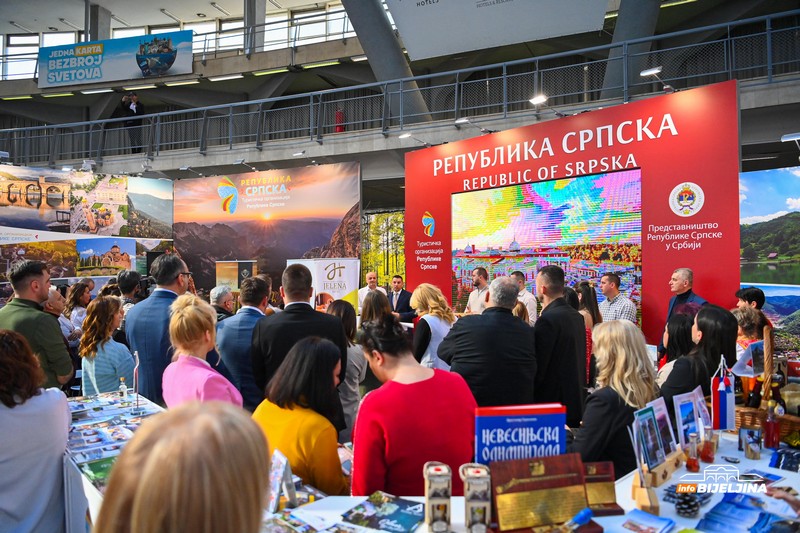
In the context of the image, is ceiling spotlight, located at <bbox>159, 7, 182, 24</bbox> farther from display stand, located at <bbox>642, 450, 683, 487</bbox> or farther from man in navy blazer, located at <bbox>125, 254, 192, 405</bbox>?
display stand, located at <bbox>642, 450, 683, 487</bbox>

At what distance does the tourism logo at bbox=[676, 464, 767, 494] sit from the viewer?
2.24m

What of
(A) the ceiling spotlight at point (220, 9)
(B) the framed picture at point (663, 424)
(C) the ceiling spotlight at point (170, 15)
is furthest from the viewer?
(C) the ceiling spotlight at point (170, 15)

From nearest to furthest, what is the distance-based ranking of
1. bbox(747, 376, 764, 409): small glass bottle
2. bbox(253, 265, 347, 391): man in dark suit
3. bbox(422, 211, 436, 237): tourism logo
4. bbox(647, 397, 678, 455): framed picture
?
1. bbox(647, 397, 678, 455): framed picture
2. bbox(747, 376, 764, 409): small glass bottle
3. bbox(253, 265, 347, 391): man in dark suit
4. bbox(422, 211, 436, 237): tourism logo

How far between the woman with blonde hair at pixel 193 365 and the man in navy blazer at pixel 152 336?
2.59 ft

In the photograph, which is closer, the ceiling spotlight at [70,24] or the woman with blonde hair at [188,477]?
the woman with blonde hair at [188,477]

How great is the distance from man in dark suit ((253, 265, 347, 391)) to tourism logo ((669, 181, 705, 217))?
472cm

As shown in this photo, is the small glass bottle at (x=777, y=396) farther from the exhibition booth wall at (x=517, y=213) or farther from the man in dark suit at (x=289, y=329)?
the exhibition booth wall at (x=517, y=213)

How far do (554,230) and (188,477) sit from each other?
23.9 ft

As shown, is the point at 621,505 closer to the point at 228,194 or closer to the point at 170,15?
the point at 228,194

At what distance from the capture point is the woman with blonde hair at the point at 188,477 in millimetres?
819

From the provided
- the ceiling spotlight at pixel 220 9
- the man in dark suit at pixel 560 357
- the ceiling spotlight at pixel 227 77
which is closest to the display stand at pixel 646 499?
the man in dark suit at pixel 560 357

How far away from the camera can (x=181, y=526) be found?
821mm

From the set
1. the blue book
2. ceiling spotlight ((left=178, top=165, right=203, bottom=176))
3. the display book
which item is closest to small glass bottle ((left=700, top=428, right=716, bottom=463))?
the blue book

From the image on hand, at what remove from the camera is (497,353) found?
341 centimetres
